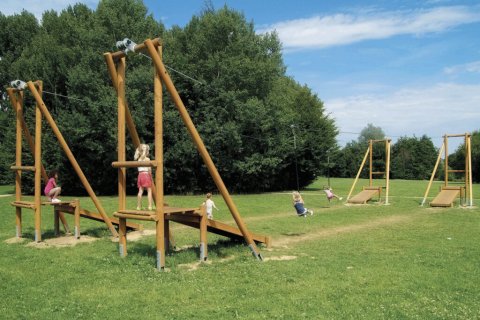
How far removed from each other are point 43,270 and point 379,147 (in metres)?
61.0

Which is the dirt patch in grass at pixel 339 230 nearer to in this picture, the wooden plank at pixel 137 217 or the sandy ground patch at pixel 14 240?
the wooden plank at pixel 137 217

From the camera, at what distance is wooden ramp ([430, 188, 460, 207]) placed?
21.8 m

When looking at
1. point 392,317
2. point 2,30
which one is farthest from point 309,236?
point 2,30

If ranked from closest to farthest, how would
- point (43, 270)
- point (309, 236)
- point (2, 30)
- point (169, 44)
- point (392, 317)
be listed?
point (392, 317) < point (43, 270) < point (309, 236) < point (169, 44) < point (2, 30)

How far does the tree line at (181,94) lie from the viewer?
Answer: 30.8 metres

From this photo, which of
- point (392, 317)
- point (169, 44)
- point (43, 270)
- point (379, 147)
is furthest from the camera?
point (379, 147)

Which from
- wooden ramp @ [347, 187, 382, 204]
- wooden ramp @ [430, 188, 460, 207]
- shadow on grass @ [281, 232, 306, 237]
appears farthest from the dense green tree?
shadow on grass @ [281, 232, 306, 237]

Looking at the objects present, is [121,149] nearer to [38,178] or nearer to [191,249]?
[191,249]

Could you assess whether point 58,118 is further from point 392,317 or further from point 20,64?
point 392,317

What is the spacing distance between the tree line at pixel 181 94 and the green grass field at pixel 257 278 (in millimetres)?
17965

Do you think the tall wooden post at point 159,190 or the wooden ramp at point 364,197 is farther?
the wooden ramp at point 364,197

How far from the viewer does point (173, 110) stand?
31547mm

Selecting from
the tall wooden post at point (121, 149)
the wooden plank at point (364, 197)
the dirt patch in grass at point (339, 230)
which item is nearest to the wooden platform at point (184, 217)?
the tall wooden post at point (121, 149)

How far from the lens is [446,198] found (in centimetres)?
2272
